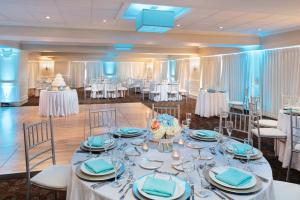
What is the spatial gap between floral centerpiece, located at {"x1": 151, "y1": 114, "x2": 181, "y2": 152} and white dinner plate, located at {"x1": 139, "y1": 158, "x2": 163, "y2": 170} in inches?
9.9

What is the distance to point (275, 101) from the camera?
7.64 meters

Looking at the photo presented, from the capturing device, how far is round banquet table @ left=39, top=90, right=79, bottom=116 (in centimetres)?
687

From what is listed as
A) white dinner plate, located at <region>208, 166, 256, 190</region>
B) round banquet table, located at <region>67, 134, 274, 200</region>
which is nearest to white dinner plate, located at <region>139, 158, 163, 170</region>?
round banquet table, located at <region>67, 134, 274, 200</region>

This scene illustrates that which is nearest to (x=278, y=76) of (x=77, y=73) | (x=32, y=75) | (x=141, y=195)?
(x=141, y=195)

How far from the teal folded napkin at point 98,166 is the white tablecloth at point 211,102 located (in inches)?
246

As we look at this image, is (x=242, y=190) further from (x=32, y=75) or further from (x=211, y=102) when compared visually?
(x=32, y=75)

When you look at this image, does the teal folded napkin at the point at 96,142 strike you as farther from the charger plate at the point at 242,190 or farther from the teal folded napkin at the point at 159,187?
the charger plate at the point at 242,190

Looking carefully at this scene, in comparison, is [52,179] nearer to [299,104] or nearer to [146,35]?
[299,104]

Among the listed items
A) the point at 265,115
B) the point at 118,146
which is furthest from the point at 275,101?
the point at 118,146

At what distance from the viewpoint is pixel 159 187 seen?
1.40 m

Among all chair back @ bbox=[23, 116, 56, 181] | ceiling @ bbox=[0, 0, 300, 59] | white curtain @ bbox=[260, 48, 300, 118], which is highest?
ceiling @ bbox=[0, 0, 300, 59]

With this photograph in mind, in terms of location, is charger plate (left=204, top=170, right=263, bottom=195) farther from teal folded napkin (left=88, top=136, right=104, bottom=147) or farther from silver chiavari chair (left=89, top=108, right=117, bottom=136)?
silver chiavari chair (left=89, top=108, right=117, bottom=136)

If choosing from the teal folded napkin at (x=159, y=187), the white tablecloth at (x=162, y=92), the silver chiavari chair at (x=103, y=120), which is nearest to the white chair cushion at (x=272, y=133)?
the silver chiavari chair at (x=103, y=120)

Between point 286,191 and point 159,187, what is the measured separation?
3.95ft
